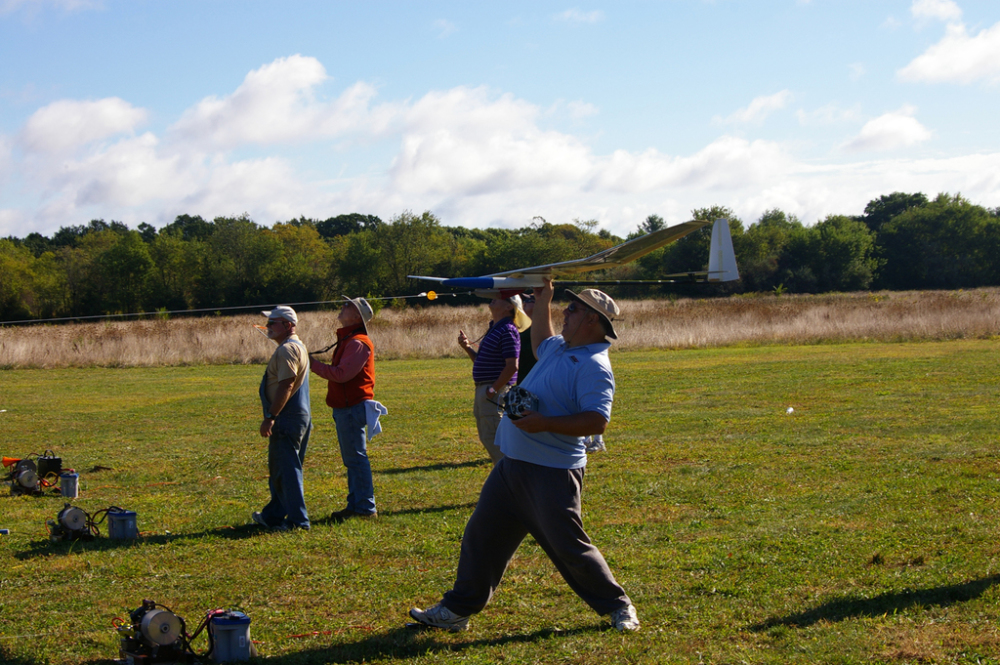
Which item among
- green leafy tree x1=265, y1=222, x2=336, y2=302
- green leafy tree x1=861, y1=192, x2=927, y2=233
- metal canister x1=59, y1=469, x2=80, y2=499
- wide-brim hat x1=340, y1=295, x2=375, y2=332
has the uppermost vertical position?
green leafy tree x1=861, y1=192, x2=927, y2=233

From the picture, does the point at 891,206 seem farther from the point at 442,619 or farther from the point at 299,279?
the point at 442,619

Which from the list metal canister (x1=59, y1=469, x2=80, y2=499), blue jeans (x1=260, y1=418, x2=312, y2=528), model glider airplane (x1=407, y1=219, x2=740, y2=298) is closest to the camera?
model glider airplane (x1=407, y1=219, x2=740, y2=298)

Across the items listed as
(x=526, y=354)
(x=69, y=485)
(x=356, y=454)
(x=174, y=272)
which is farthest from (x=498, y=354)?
(x=174, y=272)

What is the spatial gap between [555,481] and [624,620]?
2.98 feet

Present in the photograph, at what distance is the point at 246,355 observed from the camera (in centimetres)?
2719

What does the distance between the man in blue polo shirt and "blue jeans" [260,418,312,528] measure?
8.46 feet

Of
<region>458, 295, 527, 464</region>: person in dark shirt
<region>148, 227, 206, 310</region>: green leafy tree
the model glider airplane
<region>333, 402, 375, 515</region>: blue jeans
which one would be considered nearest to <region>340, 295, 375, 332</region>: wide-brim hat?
<region>333, 402, 375, 515</region>: blue jeans

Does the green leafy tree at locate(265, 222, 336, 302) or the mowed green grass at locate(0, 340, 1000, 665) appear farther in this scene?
the green leafy tree at locate(265, 222, 336, 302)

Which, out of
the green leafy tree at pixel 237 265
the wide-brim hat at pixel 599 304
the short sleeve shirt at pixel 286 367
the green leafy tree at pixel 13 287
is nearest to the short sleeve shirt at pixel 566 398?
the wide-brim hat at pixel 599 304

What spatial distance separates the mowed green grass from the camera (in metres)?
4.54

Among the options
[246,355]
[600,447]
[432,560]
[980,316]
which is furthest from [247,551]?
[980,316]

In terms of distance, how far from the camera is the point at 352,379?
704 cm

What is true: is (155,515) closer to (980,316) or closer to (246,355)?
(246,355)

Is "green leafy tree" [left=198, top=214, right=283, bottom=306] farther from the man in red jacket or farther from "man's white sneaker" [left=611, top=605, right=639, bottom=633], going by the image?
"man's white sneaker" [left=611, top=605, right=639, bottom=633]
